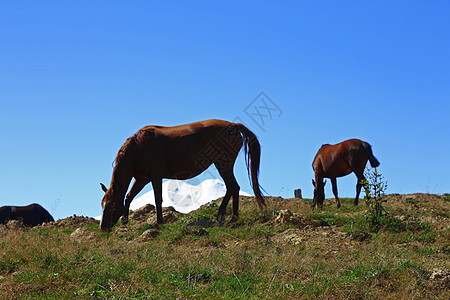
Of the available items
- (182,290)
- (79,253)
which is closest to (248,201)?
(79,253)

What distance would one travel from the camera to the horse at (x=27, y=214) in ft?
64.8

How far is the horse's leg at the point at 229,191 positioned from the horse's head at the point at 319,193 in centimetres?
537

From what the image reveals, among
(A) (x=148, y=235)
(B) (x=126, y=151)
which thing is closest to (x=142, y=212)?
(B) (x=126, y=151)

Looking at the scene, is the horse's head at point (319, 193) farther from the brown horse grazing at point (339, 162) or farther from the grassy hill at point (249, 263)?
the grassy hill at point (249, 263)

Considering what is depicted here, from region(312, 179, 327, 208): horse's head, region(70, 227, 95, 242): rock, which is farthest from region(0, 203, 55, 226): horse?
region(312, 179, 327, 208): horse's head

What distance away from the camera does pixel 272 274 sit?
699 centimetres

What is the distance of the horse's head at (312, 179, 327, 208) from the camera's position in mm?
17594

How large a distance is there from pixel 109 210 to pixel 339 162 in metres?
9.45

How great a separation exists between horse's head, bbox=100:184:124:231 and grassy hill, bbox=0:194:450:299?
0.96 meters

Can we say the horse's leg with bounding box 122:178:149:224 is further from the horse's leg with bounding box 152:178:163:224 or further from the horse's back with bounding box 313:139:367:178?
the horse's back with bounding box 313:139:367:178

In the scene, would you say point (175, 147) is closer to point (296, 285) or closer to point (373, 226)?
point (373, 226)

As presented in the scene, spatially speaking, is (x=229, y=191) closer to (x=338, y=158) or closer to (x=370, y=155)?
(x=370, y=155)

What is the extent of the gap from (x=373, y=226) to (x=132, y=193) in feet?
21.3

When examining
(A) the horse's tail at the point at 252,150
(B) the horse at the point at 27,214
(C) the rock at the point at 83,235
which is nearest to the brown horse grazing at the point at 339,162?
(A) the horse's tail at the point at 252,150
